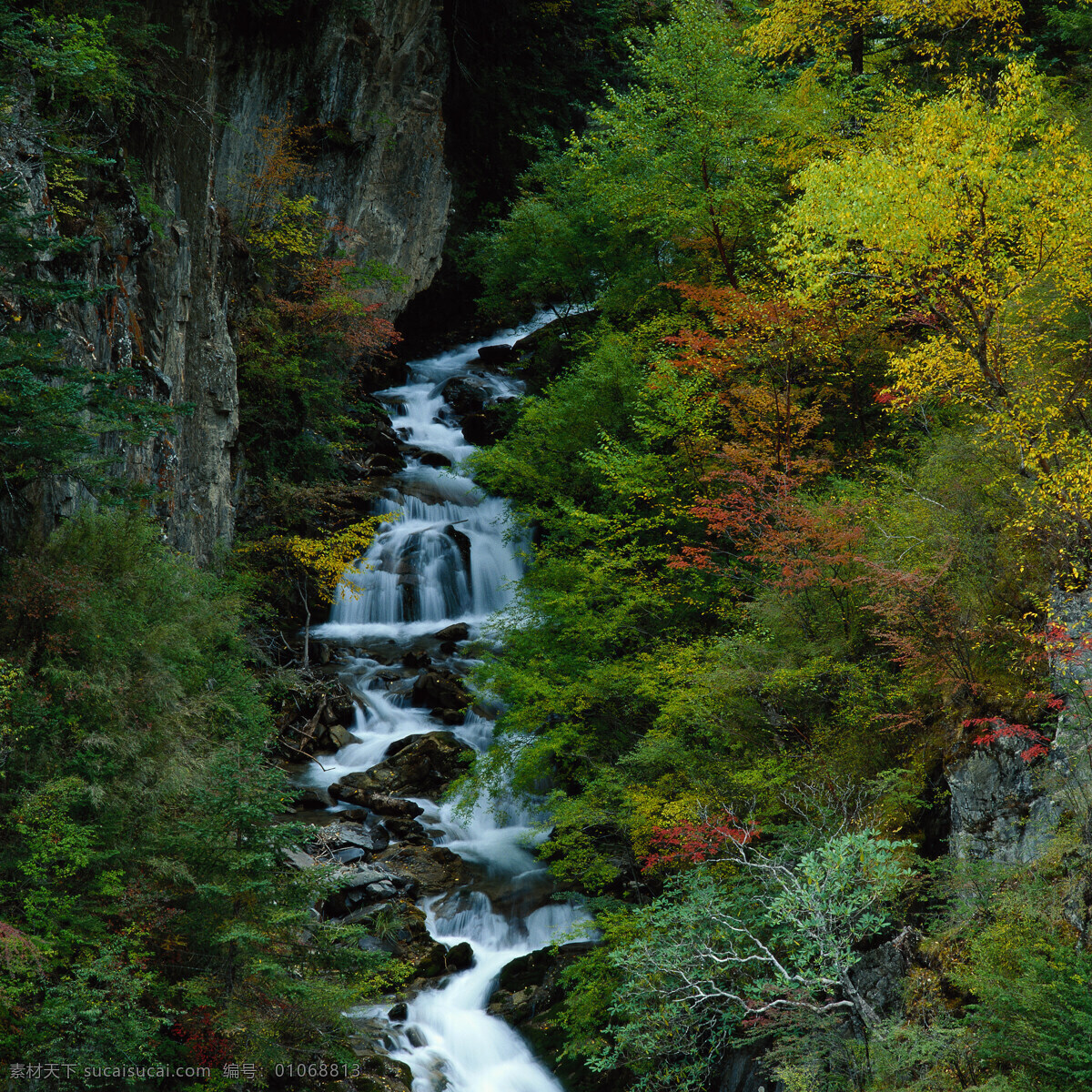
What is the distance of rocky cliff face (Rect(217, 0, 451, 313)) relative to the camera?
22.2 m

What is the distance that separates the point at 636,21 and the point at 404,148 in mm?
10202

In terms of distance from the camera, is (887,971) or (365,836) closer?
(887,971)

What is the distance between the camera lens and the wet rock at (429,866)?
13656mm

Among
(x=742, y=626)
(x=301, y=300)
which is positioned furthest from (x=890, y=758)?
(x=301, y=300)

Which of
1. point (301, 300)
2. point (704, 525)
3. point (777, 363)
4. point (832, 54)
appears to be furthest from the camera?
point (301, 300)

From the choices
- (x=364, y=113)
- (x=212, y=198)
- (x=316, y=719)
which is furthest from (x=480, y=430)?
(x=316, y=719)

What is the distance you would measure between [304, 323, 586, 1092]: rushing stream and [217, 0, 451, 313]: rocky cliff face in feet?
15.3

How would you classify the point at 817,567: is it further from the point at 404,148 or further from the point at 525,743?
the point at 404,148

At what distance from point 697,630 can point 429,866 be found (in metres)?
5.93

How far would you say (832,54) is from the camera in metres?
16.7

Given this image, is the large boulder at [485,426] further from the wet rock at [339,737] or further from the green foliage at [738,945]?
the green foliage at [738,945]

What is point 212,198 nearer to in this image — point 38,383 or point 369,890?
point 38,383

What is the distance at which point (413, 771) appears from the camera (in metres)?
16.0

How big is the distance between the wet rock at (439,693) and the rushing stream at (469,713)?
0.83 ft
